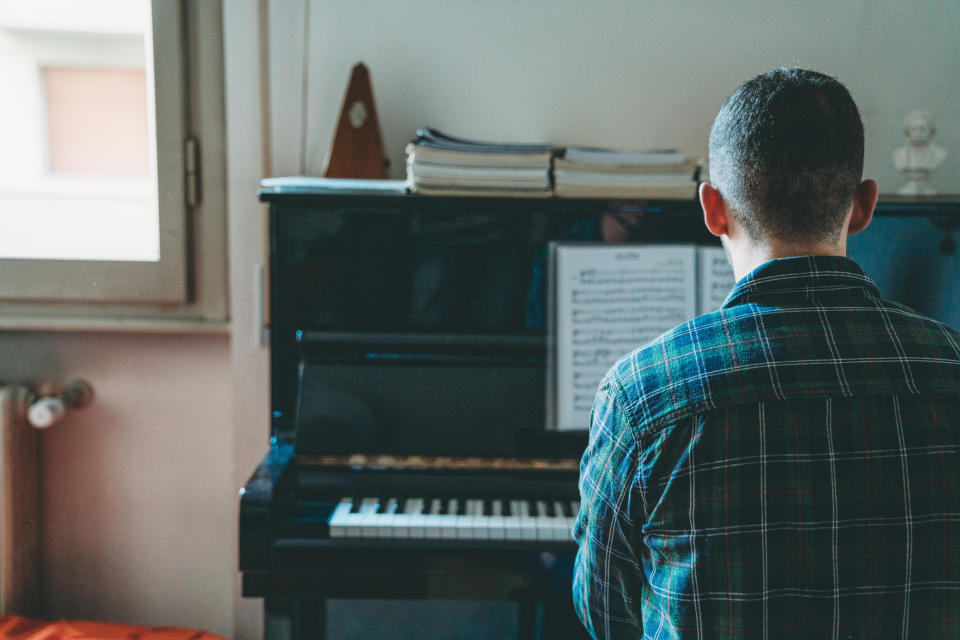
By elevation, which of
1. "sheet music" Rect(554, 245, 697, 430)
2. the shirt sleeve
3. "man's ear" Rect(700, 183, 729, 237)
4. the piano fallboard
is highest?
"man's ear" Rect(700, 183, 729, 237)

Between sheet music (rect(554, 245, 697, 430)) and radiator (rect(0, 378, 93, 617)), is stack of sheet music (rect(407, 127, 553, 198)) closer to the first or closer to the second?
sheet music (rect(554, 245, 697, 430))

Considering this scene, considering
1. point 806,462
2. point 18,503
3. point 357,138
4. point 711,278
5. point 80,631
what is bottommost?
point 80,631

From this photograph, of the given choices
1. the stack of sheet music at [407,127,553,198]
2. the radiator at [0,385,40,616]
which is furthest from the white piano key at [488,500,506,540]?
the radiator at [0,385,40,616]

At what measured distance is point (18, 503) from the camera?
76.5 inches

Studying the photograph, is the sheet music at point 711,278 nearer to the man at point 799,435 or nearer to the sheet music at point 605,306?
the sheet music at point 605,306

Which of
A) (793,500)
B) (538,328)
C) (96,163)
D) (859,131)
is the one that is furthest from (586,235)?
(96,163)

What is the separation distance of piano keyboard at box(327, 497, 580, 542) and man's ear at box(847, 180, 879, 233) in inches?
29.4

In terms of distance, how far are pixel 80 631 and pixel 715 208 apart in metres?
1.90

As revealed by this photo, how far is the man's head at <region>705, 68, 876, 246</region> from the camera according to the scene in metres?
0.78

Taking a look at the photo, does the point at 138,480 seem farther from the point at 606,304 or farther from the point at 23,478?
the point at 606,304

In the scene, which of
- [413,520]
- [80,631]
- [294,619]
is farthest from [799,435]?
[80,631]

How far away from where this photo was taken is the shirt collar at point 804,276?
30.5 inches

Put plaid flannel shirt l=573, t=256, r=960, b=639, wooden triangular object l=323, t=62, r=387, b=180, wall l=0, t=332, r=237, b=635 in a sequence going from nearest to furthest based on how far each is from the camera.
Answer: plaid flannel shirt l=573, t=256, r=960, b=639 → wooden triangular object l=323, t=62, r=387, b=180 → wall l=0, t=332, r=237, b=635

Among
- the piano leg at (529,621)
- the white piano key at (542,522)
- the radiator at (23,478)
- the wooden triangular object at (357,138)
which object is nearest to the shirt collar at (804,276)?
the white piano key at (542,522)
